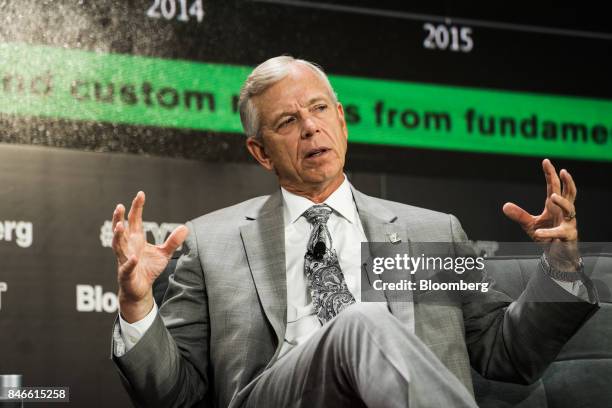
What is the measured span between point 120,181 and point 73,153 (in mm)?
178

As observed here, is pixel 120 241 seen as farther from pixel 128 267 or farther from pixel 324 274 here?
pixel 324 274

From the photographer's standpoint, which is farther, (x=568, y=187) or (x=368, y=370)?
(x=568, y=187)

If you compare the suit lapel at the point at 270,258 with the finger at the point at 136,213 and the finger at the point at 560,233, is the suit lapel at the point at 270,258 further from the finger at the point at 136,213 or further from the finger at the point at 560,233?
the finger at the point at 560,233

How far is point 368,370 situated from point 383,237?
2.40 ft

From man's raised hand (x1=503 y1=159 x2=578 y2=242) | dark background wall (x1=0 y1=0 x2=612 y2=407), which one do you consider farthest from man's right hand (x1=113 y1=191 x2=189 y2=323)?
dark background wall (x1=0 y1=0 x2=612 y2=407)

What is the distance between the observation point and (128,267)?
1924mm

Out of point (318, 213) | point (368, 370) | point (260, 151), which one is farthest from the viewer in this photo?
point (260, 151)

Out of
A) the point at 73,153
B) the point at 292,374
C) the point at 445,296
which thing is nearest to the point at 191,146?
the point at 73,153

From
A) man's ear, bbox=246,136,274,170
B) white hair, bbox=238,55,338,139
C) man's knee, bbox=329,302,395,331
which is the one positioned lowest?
man's knee, bbox=329,302,395,331

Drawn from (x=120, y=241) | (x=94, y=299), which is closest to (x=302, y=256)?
(x=120, y=241)

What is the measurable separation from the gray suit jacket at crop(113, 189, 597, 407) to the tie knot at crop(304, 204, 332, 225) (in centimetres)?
9

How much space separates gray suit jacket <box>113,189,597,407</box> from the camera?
6.78 feet

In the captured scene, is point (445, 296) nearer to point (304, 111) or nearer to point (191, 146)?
point (304, 111)

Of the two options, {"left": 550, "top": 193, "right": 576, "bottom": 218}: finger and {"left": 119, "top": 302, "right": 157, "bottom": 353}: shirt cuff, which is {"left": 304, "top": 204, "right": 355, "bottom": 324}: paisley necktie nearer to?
{"left": 119, "top": 302, "right": 157, "bottom": 353}: shirt cuff
